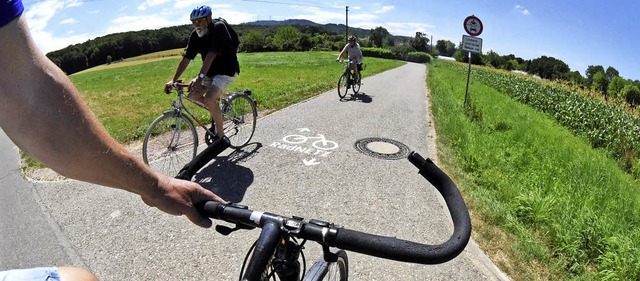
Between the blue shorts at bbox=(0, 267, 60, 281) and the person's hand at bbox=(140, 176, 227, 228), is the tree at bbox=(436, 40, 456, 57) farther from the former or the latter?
the blue shorts at bbox=(0, 267, 60, 281)

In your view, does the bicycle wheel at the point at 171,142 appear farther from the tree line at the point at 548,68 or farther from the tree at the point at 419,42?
the tree at the point at 419,42

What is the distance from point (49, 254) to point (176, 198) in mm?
3291

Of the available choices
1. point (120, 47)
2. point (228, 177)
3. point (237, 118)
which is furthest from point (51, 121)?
point (120, 47)

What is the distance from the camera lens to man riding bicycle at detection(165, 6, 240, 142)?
17.4ft

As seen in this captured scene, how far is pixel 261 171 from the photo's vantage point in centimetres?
568

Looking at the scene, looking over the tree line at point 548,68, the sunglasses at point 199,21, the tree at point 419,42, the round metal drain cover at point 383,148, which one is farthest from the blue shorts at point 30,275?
the tree at point 419,42

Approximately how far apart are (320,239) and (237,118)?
18.6 ft

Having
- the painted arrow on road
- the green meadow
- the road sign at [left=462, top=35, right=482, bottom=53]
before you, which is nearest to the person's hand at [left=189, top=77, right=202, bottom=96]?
the painted arrow on road

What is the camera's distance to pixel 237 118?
21.8 ft

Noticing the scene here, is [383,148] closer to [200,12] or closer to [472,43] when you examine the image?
[200,12]

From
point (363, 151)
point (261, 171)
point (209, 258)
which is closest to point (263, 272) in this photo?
point (209, 258)

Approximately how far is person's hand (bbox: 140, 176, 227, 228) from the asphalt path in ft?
7.57

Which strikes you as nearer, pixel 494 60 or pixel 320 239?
pixel 320 239

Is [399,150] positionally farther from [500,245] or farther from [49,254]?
[49,254]
